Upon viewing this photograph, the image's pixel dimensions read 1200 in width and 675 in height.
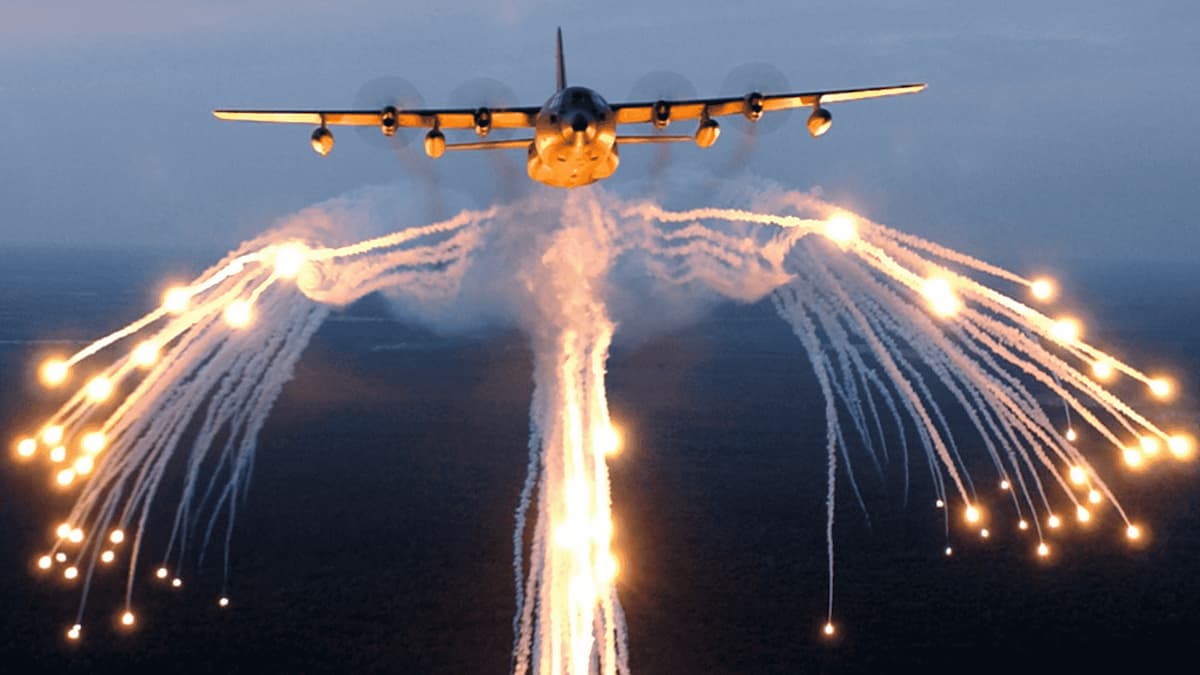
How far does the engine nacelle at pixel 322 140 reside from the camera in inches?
1588

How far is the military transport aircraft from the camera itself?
37281 mm

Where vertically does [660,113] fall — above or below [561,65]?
below

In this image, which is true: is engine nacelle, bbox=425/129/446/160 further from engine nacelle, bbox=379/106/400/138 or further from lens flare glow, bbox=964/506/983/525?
lens flare glow, bbox=964/506/983/525

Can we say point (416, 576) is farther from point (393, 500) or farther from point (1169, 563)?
point (1169, 563)

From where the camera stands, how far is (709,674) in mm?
79562

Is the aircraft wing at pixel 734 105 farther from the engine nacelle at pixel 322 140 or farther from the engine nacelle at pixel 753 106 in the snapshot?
the engine nacelle at pixel 322 140

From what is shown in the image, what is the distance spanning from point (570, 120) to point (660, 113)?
5428mm

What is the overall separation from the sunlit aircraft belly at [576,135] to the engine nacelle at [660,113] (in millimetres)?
2173

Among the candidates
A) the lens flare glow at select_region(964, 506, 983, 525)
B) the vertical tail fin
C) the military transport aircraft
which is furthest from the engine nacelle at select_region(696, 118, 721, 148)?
the lens flare glow at select_region(964, 506, 983, 525)

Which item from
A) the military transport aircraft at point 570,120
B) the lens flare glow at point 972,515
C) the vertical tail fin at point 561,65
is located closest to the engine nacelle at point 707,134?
the military transport aircraft at point 570,120

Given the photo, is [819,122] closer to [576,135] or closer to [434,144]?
[576,135]

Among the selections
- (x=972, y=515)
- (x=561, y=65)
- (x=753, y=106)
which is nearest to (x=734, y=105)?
(x=753, y=106)

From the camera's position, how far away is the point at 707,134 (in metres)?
41.9

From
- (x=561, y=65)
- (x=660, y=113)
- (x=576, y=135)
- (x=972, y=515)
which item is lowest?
(x=576, y=135)
